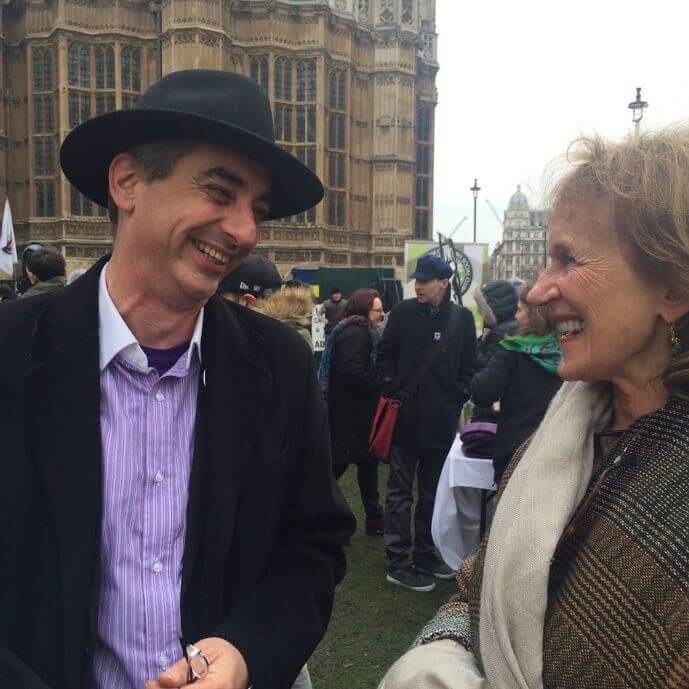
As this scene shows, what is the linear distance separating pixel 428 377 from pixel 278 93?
2263 cm

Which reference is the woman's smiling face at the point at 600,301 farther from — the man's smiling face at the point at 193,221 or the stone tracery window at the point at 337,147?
the stone tracery window at the point at 337,147

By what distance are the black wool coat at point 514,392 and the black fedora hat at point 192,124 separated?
224cm

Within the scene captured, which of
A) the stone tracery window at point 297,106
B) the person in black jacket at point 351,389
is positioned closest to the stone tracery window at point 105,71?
the stone tracery window at point 297,106

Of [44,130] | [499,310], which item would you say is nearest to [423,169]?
[44,130]

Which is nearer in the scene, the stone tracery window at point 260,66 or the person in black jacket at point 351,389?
the person in black jacket at point 351,389

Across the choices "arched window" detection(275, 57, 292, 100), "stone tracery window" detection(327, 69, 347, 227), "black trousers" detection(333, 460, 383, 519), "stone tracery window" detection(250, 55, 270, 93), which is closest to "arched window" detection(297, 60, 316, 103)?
"arched window" detection(275, 57, 292, 100)

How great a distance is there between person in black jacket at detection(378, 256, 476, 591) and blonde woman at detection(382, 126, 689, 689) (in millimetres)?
2974

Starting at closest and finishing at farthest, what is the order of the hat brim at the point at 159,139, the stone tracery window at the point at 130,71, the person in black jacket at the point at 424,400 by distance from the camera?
the hat brim at the point at 159,139, the person in black jacket at the point at 424,400, the stone tracery window at the point at 130,71

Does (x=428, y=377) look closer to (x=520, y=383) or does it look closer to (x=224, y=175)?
(x=520, y=383)

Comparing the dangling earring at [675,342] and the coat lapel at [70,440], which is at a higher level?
the dangling earring at [675,342]

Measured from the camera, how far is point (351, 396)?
4766 mm

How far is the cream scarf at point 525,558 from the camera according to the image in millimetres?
1068

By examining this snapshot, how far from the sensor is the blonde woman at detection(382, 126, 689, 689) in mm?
983

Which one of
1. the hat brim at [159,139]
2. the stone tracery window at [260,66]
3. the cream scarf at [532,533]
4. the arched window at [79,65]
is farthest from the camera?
the stone tracery window at [260,66]
